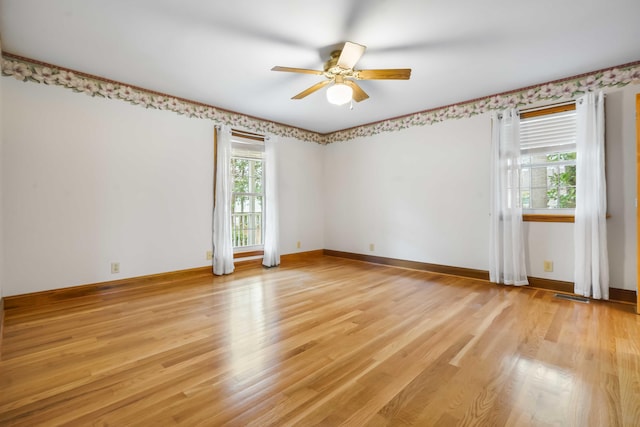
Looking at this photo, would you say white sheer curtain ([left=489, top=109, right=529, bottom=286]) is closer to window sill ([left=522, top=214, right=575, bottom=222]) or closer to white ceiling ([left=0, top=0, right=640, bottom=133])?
window sill ([left=522, top=214, right=575, bottom=222])

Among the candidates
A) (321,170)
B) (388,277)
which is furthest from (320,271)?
(321,170)

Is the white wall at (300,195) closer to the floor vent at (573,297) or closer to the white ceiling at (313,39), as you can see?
the white ceiling at (313,39)

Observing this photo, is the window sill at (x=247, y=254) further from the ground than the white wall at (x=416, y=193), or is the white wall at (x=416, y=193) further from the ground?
the white wall at (x=416, y=193)

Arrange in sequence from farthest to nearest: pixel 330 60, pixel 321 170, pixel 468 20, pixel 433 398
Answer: pixel 321 170, pixel 330 60, pixel 468 20, pixel 433 398

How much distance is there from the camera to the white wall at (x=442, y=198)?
10.2 ft

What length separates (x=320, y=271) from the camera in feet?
15.1

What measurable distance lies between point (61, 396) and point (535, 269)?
4480mm

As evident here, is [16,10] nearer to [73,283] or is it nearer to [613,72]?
[73,283]

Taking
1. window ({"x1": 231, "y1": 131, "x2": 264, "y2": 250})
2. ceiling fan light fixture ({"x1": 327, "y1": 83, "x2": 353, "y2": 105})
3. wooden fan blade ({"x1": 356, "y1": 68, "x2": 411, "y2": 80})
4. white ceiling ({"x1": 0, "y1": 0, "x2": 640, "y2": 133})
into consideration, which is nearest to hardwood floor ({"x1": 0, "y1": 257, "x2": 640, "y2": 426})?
window ({"x1": 231, "y1": 131, "x2": 264, "y2": 250})

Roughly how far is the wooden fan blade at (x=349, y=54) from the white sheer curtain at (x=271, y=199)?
250 cm

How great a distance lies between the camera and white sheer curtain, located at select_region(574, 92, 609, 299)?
10.1 feet

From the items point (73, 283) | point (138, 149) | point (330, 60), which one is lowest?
point (73, 283)

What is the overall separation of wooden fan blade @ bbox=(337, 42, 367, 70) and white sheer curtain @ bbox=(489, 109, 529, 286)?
2.27 meters

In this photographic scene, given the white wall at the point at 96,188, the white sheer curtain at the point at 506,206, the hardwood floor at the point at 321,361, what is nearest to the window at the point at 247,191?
the white wall at the point at 96,188
